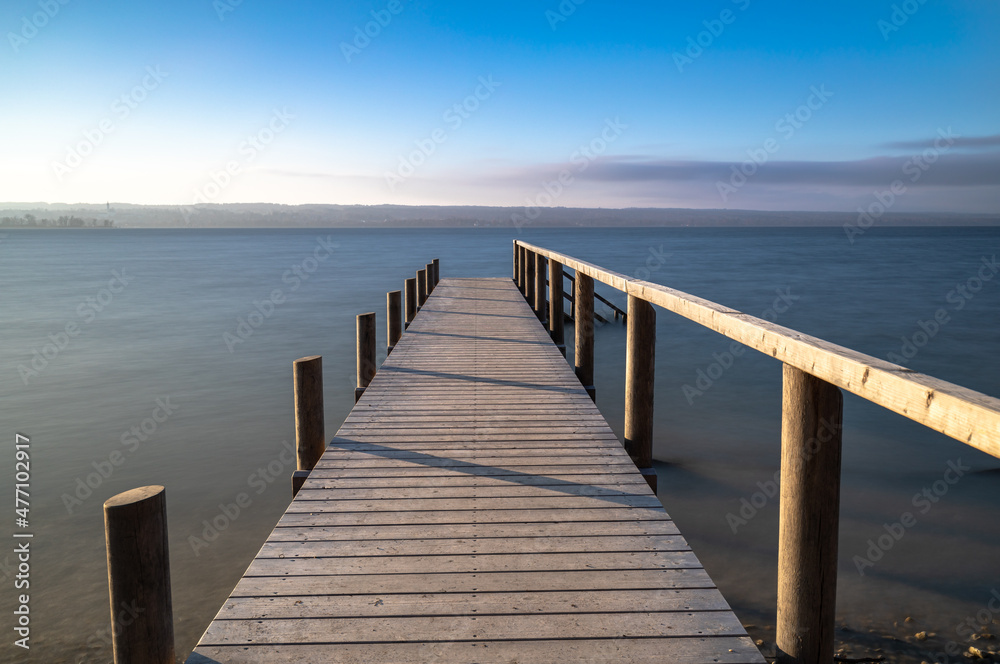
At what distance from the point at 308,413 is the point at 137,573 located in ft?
7.92

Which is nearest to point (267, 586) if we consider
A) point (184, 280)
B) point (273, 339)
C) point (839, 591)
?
point (839, 591)

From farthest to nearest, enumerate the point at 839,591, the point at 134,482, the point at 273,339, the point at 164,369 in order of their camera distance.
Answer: the point at 273,339 < the point at 164,369 < the point at 134,482 < the point at 839,591

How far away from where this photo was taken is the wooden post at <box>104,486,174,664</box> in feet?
6.88

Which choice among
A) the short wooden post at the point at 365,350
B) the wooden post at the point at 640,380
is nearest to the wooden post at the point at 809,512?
the wooden post at the point at 640,380

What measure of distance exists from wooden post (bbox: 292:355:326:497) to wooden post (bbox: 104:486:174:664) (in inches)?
88.7

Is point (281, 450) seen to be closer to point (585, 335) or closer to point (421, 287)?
point (585, 335)

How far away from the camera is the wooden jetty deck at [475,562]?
2232 millimetres

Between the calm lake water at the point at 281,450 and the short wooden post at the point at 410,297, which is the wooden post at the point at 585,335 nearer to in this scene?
the calm lake water at the point at 281,450

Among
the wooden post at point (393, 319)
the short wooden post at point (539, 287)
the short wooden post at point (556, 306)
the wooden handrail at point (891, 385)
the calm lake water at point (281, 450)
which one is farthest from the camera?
the short wooden post at point (539, 287)

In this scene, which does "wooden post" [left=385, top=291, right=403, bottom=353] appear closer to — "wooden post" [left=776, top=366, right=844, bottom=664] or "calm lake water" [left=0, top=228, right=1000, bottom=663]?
"calm lake water" [left=0, top=228, right=1000, bottom=663]

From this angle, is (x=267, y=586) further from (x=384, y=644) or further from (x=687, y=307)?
(x=687, y=307)

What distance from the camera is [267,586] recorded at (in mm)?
2590

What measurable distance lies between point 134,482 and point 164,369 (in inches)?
255

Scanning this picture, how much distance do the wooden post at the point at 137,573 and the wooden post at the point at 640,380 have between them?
304cm
